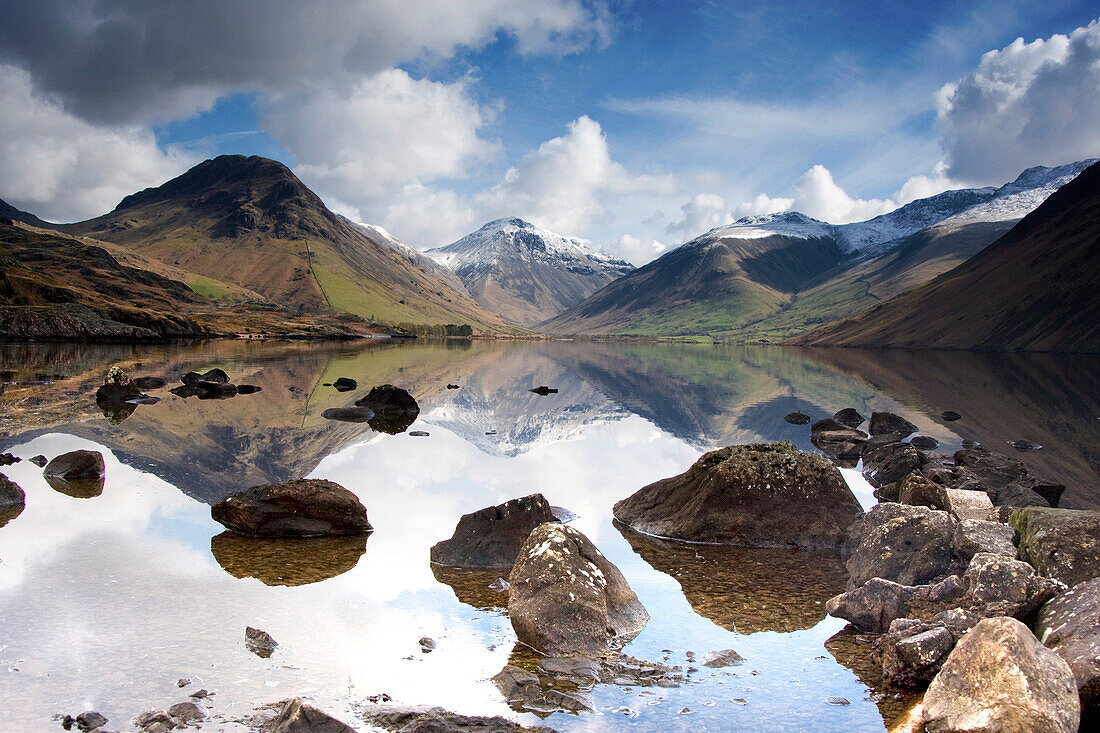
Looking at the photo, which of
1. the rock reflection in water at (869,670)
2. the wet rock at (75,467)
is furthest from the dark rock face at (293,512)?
the rock reflection in water at (869,670)

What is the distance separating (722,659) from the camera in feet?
37.3

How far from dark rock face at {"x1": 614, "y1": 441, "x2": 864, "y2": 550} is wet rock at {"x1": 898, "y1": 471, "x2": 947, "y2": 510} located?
5.00ft

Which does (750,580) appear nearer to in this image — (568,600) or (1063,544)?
(568,600)

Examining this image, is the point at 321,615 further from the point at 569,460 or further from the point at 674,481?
the point at 569,460

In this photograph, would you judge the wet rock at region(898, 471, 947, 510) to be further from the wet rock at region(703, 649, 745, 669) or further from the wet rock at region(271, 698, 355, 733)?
the wet rock at region(271, 698, 355, 733)

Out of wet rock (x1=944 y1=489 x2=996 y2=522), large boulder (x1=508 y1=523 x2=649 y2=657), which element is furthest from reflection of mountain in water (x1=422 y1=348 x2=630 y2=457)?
wet rock (x1=944 y1=489 x2=996 y2=522)

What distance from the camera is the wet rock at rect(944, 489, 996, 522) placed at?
17250 mm

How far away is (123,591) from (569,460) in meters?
19.8

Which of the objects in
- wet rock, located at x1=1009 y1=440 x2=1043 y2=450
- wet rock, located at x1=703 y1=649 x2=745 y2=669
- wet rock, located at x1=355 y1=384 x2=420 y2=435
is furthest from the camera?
wet rock, located at x1=355 y1=384 x2=420 y2=435

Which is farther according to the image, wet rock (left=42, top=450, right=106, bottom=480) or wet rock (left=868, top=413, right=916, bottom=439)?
wet rock (left=868, top=413, right=916, bottom=439)

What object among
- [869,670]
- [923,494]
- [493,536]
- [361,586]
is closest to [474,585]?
[493,536]

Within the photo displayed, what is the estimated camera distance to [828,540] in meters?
18.5

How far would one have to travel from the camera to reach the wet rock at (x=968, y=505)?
17250mm

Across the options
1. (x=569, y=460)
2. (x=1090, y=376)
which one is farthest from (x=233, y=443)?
(x=1090, y=376)
